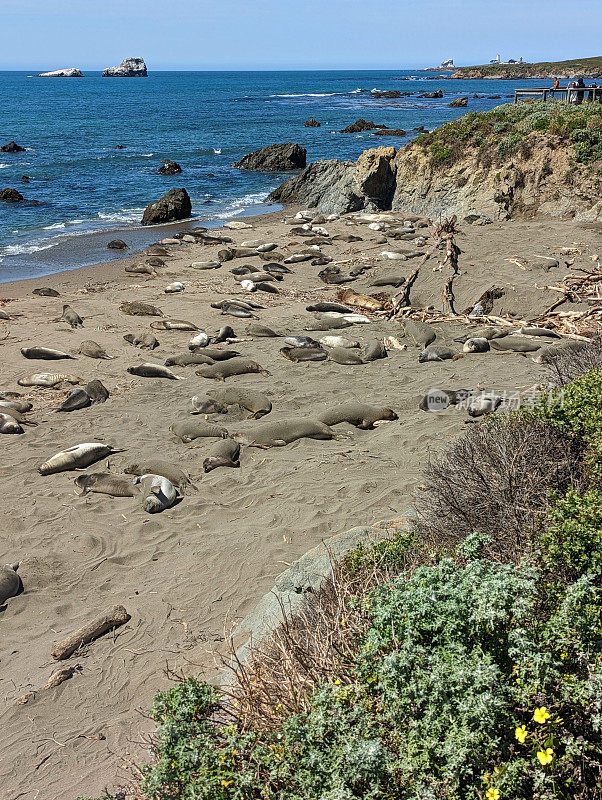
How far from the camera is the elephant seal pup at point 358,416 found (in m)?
8.26

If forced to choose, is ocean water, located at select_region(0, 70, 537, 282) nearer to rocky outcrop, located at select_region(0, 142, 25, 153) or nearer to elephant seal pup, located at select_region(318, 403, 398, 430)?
rocky outcrop, located at select_region(0, 142, 25, 153)

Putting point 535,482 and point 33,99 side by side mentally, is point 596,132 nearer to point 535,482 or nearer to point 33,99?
point 535,482

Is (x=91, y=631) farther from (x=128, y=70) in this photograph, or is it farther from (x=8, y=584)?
(x=128, y=70)

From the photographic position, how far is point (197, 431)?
8250 millimetres

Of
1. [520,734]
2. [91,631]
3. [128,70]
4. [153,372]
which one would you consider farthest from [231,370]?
[128,70]

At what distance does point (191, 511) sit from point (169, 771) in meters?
3.78

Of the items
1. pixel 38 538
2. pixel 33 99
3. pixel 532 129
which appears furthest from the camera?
pixel 33 99

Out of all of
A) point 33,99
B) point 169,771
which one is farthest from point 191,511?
point 33,99

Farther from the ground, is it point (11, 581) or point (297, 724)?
point (297, 724)

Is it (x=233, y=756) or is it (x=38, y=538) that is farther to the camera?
(x=38, y=538)

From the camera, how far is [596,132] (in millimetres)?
18609

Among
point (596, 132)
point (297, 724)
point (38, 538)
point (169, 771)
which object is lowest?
point (38, 538)

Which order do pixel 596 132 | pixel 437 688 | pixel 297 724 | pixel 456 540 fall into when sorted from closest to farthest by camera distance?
pixel 437 688, pixel 297 724, pixel 456 540, pixel 596 132

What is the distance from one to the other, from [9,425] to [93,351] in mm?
2839
